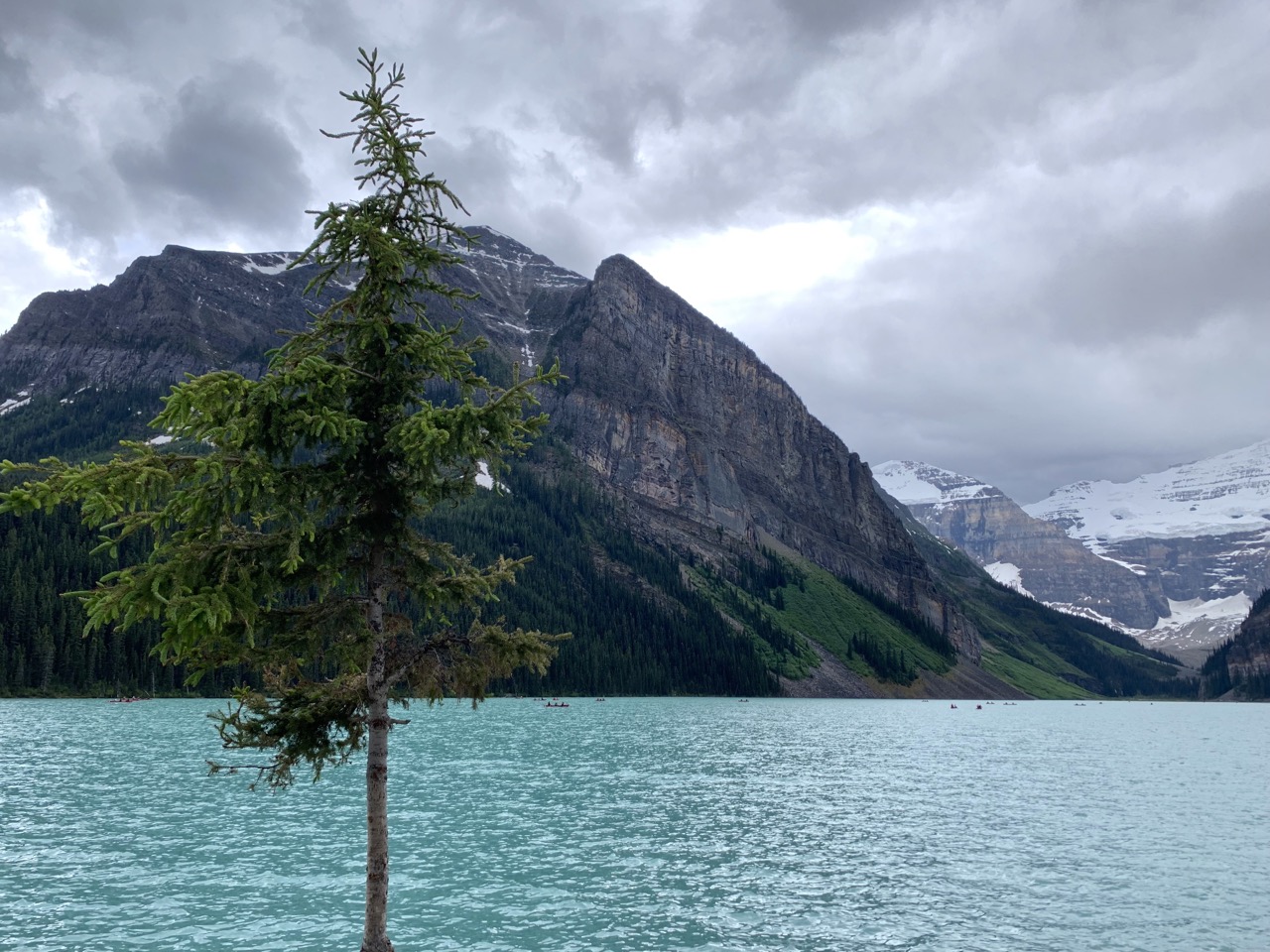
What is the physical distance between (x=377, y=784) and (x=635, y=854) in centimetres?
2558

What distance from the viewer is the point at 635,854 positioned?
3872 centimetres

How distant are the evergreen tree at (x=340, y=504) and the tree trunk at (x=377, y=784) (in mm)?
39

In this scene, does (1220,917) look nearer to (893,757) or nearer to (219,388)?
(219,388)

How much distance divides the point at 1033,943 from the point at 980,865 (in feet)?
38.0

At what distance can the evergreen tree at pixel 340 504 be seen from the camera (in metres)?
14.4

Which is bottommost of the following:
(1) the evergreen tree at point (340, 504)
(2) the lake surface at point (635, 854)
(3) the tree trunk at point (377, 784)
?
(2) the lake surface at point (635, 854)

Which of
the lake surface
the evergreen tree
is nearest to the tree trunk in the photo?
the evergreen tree

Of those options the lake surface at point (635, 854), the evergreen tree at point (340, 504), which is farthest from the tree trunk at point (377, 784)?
the lake surface at point (635, 854)

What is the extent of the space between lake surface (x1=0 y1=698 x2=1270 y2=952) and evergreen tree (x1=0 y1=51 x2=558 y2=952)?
13266 mm

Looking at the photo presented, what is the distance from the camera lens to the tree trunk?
15742 millimetres

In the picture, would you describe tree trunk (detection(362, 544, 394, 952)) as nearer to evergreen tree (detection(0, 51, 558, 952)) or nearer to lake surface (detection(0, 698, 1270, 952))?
evergreen tree (detection(0, 51, 558, 952))

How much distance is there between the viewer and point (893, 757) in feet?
285

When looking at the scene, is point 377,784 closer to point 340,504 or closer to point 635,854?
point 340,504

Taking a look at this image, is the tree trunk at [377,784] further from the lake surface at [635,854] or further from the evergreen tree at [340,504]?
the lake surface at [635,854]
